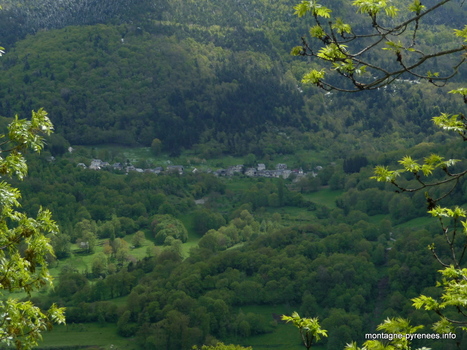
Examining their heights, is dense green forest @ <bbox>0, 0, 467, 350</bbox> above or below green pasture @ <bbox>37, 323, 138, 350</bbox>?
above

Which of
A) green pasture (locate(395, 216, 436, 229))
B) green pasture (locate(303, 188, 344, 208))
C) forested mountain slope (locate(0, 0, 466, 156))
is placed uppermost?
forested mountain slope (locate(0, 0, 466, 156))

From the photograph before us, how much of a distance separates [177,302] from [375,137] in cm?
11313

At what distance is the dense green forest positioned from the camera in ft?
257

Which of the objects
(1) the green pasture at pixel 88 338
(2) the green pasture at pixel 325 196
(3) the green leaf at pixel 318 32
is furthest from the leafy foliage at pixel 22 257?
(2) the green pasture at pixel 325 196

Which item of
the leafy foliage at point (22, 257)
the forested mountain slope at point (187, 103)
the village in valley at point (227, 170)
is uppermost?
the forested mountain slope at point (187, 103)

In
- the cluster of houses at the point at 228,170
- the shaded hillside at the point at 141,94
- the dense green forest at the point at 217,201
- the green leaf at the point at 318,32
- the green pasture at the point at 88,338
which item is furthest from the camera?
the shaded hillside at the point at 141,94

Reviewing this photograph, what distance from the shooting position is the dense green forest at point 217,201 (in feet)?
257

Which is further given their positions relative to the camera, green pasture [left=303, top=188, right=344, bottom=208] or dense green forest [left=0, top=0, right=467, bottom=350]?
green pasture [left=303, top=188, right=344, bottom=208]

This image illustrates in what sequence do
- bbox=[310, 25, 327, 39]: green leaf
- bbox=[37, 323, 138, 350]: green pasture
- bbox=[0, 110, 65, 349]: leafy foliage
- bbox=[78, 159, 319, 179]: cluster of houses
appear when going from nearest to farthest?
bbox=[310, 25, 327, 39]: green leaf → bbox=[0, 110, 65, 349]: leafy foliage → bbox=[37, 323, 138, 350]: green pasture → bbox=[78, 159, 319, 179]: cluster of houses

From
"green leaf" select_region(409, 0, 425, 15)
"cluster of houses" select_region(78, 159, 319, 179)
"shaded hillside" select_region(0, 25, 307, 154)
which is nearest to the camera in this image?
"green leaf" select_region(409, 0, 425, 15)

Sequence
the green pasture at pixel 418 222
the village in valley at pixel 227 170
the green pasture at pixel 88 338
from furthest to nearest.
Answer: the village in valley at pixel 227 170, the green pasture at pixel 418 222, the green pasture at pixel 88 338

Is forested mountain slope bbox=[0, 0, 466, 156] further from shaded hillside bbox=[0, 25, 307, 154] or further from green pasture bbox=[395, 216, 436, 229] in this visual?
green pasture bbox=[395, 216, 436, 229]

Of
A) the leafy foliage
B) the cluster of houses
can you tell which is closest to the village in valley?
the cluster of houses

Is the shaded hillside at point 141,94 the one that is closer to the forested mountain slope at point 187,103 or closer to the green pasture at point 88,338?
the forested mountain slope at point 187,103
